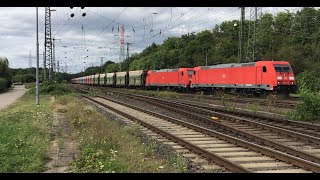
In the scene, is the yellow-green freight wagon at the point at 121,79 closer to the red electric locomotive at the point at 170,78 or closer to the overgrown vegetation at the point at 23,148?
the red electric locomotive at the point at 170,78

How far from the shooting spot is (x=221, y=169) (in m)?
8.72

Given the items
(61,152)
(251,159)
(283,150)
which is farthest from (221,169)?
(61,152)

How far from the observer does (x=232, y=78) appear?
36.8 meters

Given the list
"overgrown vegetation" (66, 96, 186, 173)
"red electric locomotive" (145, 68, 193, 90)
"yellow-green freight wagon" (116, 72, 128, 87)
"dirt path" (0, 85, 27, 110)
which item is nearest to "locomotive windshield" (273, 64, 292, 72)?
"red electric locomotive" (145, 68, 193, 90)

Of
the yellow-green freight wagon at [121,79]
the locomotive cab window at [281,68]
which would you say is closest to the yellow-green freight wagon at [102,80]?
the yellow-green freight wagon at [121,79]

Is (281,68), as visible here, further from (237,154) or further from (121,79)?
(121,79)

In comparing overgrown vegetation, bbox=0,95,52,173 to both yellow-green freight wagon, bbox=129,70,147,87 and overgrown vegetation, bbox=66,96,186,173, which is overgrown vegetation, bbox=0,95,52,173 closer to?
overgrown vegetation, bbox=66,96,186,173

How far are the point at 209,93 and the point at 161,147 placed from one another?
110ft

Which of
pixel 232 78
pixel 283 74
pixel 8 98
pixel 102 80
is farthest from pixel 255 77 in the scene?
pixel 102 80

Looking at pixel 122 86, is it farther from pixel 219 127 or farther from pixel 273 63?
pixel 219 127

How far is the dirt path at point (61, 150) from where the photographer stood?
8383 mm

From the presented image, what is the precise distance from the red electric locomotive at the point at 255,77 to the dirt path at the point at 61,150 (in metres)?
19.9

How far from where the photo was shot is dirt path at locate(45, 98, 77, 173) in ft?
27.5

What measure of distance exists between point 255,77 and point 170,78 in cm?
2154
